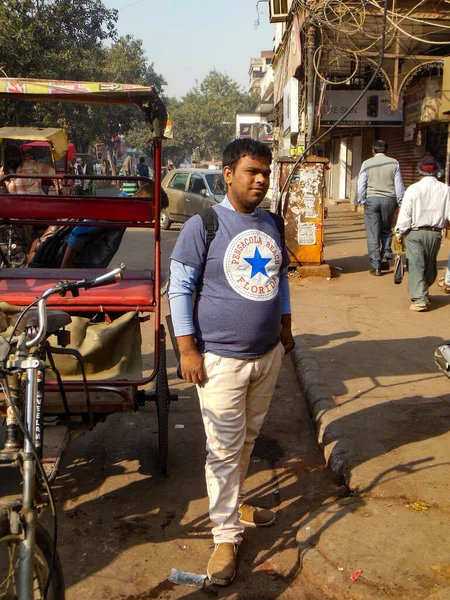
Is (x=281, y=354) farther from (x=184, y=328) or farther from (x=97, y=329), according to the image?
(x=97, y=329)

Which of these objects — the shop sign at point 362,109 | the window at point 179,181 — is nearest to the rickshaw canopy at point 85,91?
the shop sign at point 362,109

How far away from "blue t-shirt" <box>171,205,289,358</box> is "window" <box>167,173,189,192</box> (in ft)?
47.9

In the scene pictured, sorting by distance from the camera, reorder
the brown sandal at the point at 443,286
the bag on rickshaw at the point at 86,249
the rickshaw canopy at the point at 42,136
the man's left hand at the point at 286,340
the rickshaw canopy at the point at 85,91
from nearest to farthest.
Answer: the man's left hand at the point at 286,340, the rickshaw canopy at the point at 85,91, the bag on rickshaw at the point at 86,249, the brown sandal at the point at 443,286, the rickshaw canopy at the point at 42,136

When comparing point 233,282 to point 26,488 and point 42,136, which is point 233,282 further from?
point 42,136

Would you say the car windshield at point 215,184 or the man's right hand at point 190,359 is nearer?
the man's right hand at point 190,359

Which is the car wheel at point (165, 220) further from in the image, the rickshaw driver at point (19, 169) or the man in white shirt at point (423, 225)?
the man in white shirt at point (423, 225)

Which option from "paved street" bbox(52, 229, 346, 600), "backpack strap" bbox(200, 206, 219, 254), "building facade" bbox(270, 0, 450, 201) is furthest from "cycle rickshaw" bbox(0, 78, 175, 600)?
"building facade" bbox(270, 0, 450, 201)

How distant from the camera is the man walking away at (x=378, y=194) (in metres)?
9.94

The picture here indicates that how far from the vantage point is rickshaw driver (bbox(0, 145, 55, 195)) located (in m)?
9.99

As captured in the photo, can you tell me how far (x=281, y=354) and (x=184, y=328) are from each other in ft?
1.86

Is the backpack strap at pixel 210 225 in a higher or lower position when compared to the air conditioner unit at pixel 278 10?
lower

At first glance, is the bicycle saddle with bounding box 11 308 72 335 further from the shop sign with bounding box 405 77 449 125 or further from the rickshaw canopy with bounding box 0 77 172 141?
the shop sign with bounding box 405 77 449 125

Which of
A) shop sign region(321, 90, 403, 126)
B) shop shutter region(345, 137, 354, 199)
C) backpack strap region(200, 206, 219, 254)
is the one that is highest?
shop sign region(321, 90, 403, 126)

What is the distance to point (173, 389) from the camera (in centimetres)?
559
